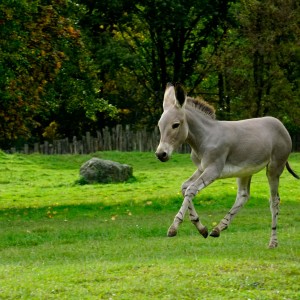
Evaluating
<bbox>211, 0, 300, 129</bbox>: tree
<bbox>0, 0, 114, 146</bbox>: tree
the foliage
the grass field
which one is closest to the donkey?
the grass field

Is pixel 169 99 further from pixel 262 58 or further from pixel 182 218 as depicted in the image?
pixel 262 58

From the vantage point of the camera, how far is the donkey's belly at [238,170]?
48.2ft

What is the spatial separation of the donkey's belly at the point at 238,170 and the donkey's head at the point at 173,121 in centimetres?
91

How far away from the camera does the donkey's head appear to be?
13.9 meters

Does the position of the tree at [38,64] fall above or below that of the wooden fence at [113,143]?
above

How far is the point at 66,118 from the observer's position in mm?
63344

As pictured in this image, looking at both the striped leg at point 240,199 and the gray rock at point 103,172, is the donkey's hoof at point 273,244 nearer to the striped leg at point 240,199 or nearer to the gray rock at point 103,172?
the striped leg at point 240,199

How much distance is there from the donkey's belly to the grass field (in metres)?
1.30

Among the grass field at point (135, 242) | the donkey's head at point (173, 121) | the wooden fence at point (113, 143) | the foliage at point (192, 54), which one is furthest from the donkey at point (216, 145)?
the wooden fence at point (113, 143)

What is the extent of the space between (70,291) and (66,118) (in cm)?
5297

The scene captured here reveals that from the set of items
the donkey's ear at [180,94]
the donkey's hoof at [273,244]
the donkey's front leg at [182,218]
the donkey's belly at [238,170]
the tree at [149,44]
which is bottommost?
the donkey's hoof at [273,244]

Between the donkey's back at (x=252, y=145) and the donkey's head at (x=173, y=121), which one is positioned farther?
the donkey's back at (x=252, y=145)

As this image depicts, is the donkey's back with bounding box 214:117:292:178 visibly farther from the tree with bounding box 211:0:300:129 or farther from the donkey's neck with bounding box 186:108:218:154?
the tree with bounding box 211:0:300:129

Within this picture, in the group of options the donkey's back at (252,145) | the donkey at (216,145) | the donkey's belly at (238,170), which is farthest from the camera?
the donkey's back at (252,145)
